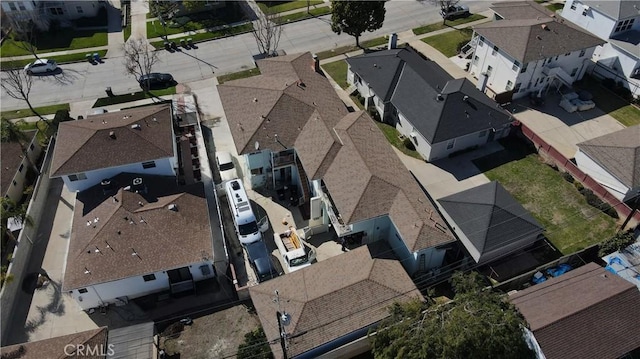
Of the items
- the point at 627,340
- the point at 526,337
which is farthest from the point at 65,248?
the point at 627,340

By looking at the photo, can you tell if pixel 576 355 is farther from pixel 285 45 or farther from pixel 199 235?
pixel 285 45

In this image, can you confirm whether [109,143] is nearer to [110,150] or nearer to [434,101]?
[110,150]

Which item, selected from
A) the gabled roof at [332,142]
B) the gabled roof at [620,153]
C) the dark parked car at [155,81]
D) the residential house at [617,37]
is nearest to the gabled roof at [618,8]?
the residential house at [617,37]

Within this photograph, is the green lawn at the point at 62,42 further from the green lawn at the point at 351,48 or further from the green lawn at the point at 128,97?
the green lawn at the point at 351,48

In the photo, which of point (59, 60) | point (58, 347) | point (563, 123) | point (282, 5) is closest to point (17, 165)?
point (58, 347)

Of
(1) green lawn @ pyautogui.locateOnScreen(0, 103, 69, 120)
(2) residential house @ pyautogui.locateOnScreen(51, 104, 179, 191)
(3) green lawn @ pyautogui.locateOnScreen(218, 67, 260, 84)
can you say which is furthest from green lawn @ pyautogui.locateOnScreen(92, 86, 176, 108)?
(2) residential house @ pyautogui.locateOnScreen(51, 104, 179, 191)
